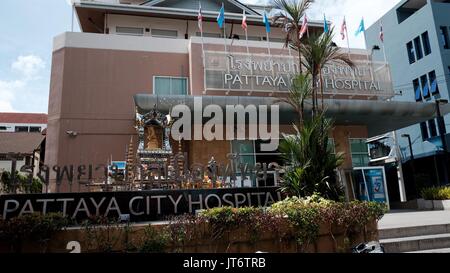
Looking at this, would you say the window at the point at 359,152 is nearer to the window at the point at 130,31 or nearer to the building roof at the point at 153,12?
the building roof at the point at 153,12

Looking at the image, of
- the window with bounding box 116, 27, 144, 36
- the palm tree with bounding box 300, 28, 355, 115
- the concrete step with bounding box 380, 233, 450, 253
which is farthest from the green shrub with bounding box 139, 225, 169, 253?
the window with bounding box 116, 27, 144, 36

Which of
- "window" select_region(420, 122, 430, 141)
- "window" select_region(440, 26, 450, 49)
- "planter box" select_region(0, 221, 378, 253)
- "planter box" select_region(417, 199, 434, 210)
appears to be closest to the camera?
"planter box" select_region(0, 221, 378, 253)

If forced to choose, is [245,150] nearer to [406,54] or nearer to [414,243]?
[414,243]

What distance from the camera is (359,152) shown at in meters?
17.8

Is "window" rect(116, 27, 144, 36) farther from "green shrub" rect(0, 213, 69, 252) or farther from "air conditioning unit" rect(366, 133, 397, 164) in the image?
"air conditioning unit" rect(366, 133, 397, 164)

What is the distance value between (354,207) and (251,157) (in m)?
9.36

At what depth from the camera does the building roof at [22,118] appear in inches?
2094

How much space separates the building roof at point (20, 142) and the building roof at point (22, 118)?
14.6 metres

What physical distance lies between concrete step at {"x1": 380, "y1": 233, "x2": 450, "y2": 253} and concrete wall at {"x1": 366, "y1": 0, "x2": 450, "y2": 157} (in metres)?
21.0

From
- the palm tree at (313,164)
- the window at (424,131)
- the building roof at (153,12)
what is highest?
the building roof at (153,12)

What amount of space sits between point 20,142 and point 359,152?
35.2m

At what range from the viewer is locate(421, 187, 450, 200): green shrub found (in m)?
15.3

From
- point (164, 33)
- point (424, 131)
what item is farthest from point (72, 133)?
point (424, 131)

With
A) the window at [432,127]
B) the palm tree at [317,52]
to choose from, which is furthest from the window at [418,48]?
the palm tree at [317,52]
